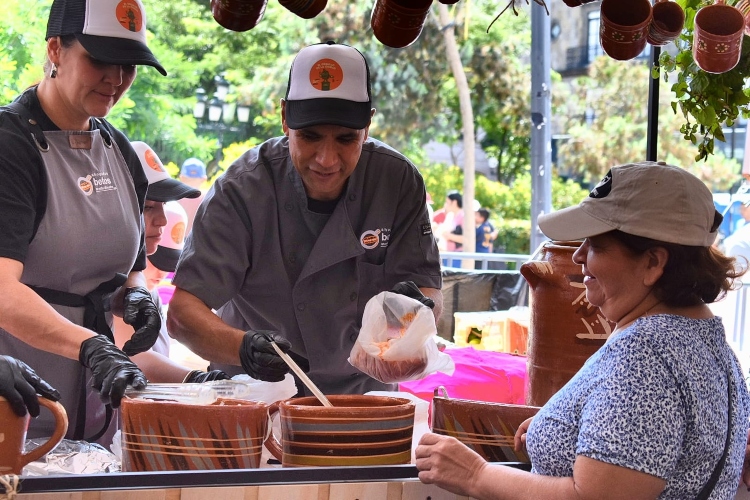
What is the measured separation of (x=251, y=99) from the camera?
1797 cm

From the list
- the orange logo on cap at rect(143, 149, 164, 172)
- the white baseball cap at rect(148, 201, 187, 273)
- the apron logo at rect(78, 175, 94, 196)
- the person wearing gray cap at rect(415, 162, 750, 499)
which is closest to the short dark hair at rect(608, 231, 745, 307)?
the person wearing gray cap at rect(415, 162, 750, 499)

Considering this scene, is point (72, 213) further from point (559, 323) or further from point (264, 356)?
point (559, 323)

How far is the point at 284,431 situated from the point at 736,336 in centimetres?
500

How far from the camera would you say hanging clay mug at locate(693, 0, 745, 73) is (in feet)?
7.68

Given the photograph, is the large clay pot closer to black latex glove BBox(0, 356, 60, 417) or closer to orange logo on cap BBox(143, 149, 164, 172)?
black latex glove BBox(0, 356, 60, 417)

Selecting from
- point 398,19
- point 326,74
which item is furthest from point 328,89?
point 398,19

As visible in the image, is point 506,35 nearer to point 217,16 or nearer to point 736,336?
point 736,336

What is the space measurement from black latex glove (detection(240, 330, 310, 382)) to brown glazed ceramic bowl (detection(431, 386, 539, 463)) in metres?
0.38

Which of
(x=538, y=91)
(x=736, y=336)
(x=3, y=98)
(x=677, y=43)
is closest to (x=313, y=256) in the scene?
(x=677, y=43)

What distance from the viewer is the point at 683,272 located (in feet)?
5.15

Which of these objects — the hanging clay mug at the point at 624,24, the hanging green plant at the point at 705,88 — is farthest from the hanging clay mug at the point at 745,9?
the hanging clay mug at the point at 624,24

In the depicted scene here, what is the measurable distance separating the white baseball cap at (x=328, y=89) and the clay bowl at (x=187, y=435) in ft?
2.92

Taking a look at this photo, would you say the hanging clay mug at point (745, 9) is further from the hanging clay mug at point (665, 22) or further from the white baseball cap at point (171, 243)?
the white baseball cap at point (171, 243)

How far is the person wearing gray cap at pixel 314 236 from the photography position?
229 cm
